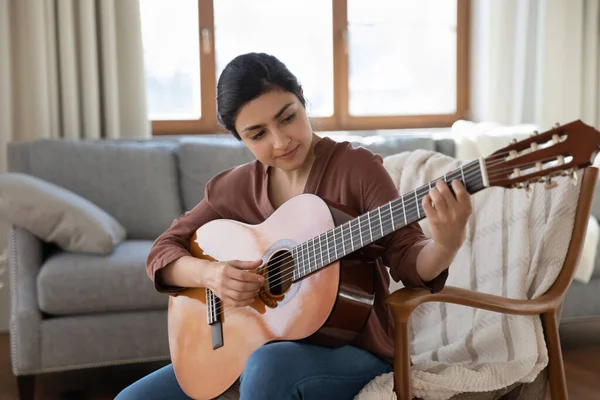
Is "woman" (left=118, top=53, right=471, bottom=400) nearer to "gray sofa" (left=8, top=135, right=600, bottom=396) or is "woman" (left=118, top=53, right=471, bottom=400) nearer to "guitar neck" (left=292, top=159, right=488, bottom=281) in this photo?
"guitar neck" (left=292, top=159, right=488, bottom=281)

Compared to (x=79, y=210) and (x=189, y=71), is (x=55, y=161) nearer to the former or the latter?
(x=79, y=210)

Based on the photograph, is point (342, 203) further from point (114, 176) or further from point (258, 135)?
point (114, 176)

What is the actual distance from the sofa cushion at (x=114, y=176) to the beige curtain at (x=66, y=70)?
0.37 metres

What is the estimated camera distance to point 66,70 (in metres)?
3.54

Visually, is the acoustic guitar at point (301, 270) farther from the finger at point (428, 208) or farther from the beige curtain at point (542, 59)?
the beige curtain at point (542, 59)

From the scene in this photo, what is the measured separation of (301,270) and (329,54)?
2.90 metres

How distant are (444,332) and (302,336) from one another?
59 cm

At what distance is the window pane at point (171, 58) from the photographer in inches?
154

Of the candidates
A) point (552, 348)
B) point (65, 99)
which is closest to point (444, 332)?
point (552, 348)

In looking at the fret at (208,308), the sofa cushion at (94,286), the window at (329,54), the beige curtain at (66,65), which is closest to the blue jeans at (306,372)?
the fret at (208,308)

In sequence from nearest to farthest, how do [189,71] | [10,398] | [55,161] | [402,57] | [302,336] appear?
[302,336], [10,398], [55,161], [189,71], [402,57]

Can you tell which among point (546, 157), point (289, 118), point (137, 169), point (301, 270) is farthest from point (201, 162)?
point (546, 157)

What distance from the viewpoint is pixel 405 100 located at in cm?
431

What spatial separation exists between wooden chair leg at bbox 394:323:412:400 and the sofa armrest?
1.60 meters
